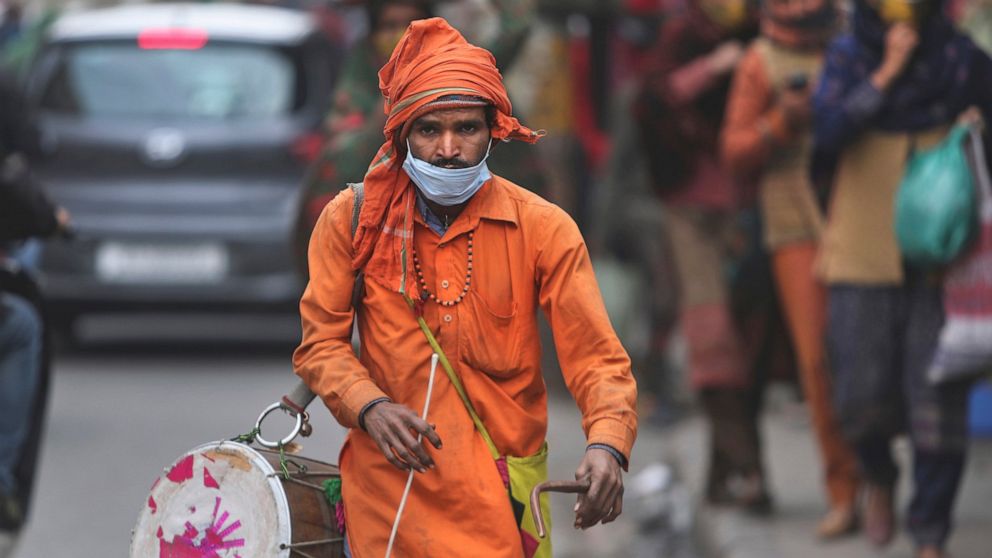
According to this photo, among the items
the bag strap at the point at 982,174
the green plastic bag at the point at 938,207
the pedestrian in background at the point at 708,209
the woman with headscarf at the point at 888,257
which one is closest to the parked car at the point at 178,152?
the pedestrian in background at the point at 708,209

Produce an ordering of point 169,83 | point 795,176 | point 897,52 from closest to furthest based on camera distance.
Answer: point 897,52, point 795,176, point 169,83

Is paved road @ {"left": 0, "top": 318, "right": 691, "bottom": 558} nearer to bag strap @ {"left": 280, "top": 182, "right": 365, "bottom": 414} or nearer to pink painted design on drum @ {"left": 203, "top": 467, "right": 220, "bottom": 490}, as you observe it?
bag strap @ {"left": 280, "top": 182, "right": 365, "bottom": 414}

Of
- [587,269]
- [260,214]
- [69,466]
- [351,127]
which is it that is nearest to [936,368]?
[351,127]

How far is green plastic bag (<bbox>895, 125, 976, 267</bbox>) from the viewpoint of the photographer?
242 inches

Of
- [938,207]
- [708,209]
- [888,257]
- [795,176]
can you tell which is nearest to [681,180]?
[708,209]

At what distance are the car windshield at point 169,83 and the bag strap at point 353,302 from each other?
8242 millimetres

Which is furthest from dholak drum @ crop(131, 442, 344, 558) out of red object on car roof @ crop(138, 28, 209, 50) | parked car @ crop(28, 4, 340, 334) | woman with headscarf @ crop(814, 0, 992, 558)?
red object on car roof @ crop(138, 28, 209, 50)

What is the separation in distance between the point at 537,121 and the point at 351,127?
5.71 m

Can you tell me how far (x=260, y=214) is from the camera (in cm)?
1185

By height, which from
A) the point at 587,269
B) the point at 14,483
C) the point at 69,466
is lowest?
the point at 69,466

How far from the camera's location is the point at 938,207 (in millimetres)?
6152

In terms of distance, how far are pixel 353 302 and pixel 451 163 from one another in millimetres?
352

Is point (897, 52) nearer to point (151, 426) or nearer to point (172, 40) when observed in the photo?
point (151, 426)

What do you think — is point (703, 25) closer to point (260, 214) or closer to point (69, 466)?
point (69, 466)
